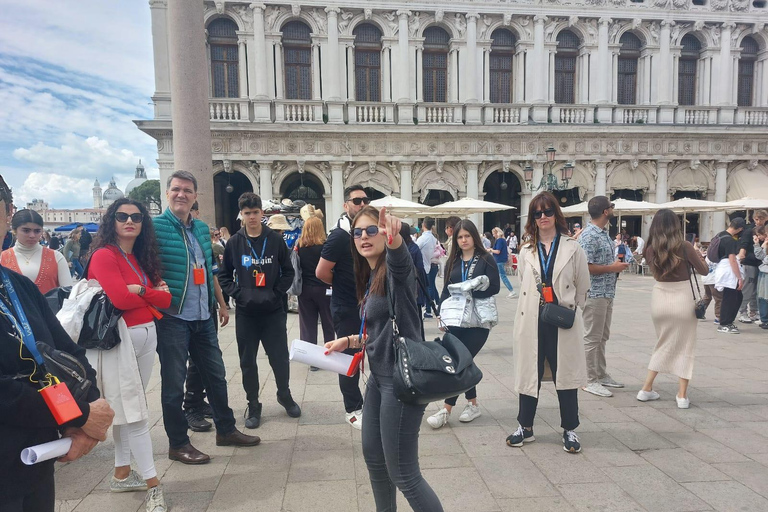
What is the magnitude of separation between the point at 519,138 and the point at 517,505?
19.9 meters

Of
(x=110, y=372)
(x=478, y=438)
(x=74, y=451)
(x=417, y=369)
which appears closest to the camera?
(x=74, y=451)

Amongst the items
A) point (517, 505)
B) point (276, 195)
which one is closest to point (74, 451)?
point (517, 505)

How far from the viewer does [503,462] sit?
361 centimetres

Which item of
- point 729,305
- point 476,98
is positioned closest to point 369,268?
point 729,305

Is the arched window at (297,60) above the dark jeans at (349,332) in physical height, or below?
above

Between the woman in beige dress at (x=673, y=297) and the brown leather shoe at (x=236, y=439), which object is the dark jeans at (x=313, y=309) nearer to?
the brown leather shoe at (x=236, y=439)

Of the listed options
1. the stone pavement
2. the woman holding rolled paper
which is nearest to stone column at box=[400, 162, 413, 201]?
the stone pavement

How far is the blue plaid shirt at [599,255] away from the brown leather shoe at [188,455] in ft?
13.3

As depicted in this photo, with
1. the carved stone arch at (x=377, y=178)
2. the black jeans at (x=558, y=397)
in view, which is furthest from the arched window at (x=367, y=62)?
the black jeans at (x=558, y=397)

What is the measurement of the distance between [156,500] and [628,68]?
2593 centimetres

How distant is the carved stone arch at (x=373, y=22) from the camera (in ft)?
67.2

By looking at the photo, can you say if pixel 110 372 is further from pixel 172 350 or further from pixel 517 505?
pixel 517 505

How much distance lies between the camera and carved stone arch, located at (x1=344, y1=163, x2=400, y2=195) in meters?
20.6

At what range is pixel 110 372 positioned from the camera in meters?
2.99
